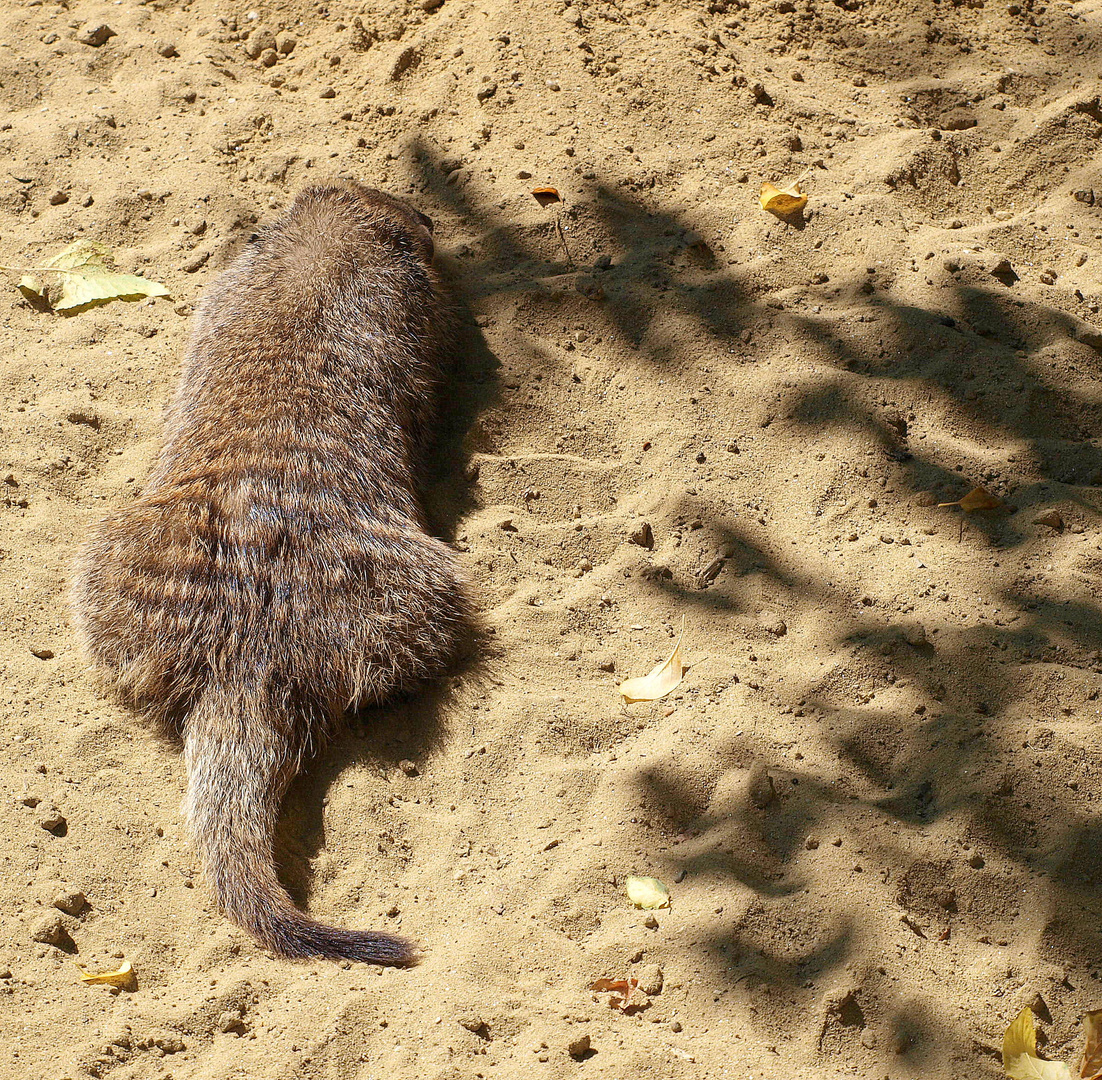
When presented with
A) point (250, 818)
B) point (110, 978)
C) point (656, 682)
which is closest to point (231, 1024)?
point (110, 978)

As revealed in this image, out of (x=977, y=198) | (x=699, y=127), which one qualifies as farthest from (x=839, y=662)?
(x=699, y=127)

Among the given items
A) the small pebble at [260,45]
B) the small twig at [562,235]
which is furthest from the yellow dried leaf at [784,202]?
the small pebble at [260,45]

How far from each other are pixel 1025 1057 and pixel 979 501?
1469 mm

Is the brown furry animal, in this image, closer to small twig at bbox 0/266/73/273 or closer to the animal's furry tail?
the animal's furry tail

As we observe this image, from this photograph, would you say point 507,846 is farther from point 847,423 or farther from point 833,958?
point 847,423

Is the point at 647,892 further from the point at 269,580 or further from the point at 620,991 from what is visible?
the point at 269,580

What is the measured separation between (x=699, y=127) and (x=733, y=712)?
248 cm

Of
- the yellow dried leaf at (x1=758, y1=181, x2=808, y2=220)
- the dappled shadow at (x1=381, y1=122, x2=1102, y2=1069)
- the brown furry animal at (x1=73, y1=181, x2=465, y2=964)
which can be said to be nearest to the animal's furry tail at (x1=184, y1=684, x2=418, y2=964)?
the brown furry animal at (x1=73, y1=181, x2=465, y2=964)

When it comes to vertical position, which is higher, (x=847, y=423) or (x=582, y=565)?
(x=847, y=423)

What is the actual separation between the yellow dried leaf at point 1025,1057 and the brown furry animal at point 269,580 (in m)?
1.19

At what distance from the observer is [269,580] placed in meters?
2.77

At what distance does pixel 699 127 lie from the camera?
409 cm

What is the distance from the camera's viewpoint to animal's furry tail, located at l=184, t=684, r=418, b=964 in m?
2.31

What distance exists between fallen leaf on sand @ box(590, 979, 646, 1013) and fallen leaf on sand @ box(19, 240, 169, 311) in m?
2.91
